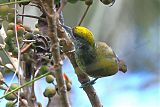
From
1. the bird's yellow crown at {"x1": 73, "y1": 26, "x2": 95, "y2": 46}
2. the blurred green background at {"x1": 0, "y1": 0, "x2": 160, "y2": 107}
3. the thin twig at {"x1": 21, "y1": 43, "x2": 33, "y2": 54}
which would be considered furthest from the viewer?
the blurred green background at {"x1": 0, "y1": 0, "x2": 160, "y2": 107}

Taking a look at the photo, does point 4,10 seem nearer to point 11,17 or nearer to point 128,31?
point 11,17

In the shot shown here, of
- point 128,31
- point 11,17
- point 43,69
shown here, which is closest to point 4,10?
point 11,17

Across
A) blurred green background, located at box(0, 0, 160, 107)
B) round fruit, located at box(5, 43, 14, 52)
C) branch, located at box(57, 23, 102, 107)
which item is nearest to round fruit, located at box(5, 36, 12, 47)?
round fruit, located at box(5, 43, 14, 52)

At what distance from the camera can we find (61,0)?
2.62ft

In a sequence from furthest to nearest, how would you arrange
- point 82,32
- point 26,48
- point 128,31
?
1. point 128,31
2. point 26,48
3. point 82,32

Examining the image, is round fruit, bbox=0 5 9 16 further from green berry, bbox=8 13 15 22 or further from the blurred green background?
the blurred green background

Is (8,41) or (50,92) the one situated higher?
A: (8,41)

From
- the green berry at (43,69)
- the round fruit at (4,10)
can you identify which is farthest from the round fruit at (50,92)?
the round fruit at (4,10)

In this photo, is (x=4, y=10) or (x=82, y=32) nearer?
(x=82, y=32)

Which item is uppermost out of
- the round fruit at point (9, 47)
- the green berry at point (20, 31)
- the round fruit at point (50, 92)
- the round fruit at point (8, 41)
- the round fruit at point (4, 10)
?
the round fruit at point (4, 10)

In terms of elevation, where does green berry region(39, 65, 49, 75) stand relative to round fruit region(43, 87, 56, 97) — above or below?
above

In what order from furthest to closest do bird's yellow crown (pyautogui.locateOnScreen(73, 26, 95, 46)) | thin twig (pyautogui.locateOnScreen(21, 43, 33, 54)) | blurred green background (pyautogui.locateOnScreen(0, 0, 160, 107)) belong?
blurred green background (pyautogui.locateOnScreen(0, 0, 160, 107))
thin twig (pyautogui.locateOnScreen(21, 43, 33, 54))
bird's yellow crown (pyautogui.locateOnScreen(73, 26, 95, 46))

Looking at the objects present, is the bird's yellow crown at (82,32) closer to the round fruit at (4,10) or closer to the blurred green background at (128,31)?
the round fruit at (4,10)

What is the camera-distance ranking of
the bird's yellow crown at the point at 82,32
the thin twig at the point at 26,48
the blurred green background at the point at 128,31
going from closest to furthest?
the bird's yellow crown at the point at 82,32, the thin twig at the point at 26,48, the blurred green background at the point at 128,31
